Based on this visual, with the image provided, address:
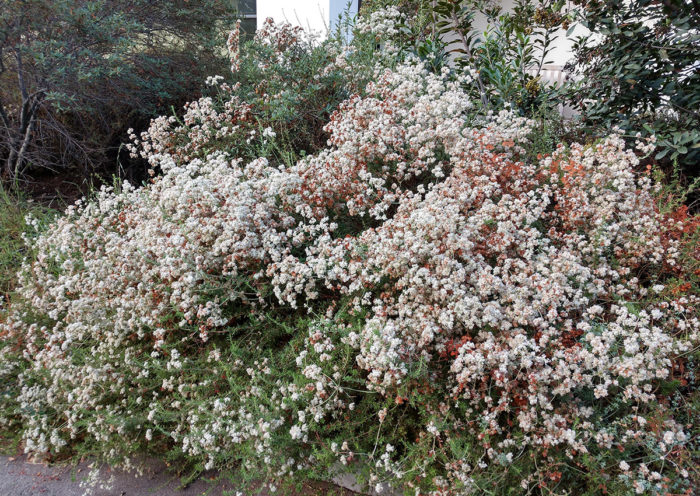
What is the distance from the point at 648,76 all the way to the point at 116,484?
5159 mm

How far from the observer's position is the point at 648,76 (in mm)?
4258

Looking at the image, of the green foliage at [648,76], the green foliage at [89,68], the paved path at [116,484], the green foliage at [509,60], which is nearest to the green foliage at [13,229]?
the green foliage at [89,68]

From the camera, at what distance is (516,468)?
6.74ft

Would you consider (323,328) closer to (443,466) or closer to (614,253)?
(443,466)

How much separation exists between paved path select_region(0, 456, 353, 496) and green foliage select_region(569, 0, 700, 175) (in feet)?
12.8

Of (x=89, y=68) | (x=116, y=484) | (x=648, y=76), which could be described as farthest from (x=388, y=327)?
(x=89, y=68)

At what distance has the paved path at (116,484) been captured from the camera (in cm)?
259

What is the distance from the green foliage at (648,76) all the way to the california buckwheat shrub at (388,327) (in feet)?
2.91

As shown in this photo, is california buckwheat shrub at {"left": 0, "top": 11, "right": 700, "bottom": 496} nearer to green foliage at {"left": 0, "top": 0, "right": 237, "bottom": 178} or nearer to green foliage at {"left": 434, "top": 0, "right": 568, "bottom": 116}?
green foliage at {"left": 434, "top": 0, "right": 568, "bottom": 116}

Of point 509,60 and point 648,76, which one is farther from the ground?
point 509,60

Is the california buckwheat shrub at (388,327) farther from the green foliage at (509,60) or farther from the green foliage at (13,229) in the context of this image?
the green foliage at (509,60)

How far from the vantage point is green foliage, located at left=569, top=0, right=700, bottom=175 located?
3.92 meters

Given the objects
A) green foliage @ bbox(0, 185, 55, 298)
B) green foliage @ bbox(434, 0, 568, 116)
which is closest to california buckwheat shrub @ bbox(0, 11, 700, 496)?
green foliage @ bbox(0, 185, 55, 298)

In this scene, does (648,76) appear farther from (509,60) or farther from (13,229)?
(13,229)
